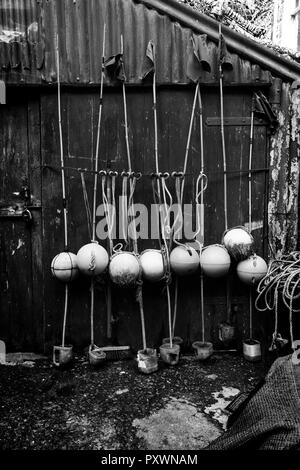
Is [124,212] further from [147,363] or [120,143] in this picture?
[147,363]

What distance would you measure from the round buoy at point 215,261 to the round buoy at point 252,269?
0.56 feet

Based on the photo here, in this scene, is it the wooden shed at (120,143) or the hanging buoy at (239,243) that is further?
the wooden shed at (120,143)

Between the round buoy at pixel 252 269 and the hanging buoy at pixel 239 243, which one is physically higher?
the hanging buoy at pixel 239 243

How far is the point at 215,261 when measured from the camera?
13.5 ft

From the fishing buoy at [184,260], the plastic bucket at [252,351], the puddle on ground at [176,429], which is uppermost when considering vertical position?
the fishing buoy at [184,260]

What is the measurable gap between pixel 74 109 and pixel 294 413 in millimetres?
3625

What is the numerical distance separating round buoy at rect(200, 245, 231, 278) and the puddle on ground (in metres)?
1.35

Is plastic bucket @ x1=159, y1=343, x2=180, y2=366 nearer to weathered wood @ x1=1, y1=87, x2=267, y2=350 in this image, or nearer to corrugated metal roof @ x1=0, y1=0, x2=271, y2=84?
weathered wood @ x1=1, y1=87, x2=267, y2=350

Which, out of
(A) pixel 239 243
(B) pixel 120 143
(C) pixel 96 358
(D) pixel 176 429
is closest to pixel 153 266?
(A) pixel 239 243

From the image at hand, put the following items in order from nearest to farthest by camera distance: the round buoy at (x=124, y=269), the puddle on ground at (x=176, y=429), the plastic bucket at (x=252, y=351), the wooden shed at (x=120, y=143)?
the puddle on ground at (x=176, y=429) → the round buoy at (x=124, y=269) → the wooden shed at (x=120, y=143) → the plastic bucket at (x=252, y=351)

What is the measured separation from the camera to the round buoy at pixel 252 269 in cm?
415

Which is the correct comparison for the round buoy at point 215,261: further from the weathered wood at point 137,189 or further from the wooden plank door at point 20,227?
the wooden plank door at point 20,227

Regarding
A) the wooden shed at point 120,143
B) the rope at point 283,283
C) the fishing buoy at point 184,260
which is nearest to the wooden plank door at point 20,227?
the wooden shed at point 120,143

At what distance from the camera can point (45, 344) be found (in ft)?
15.0
